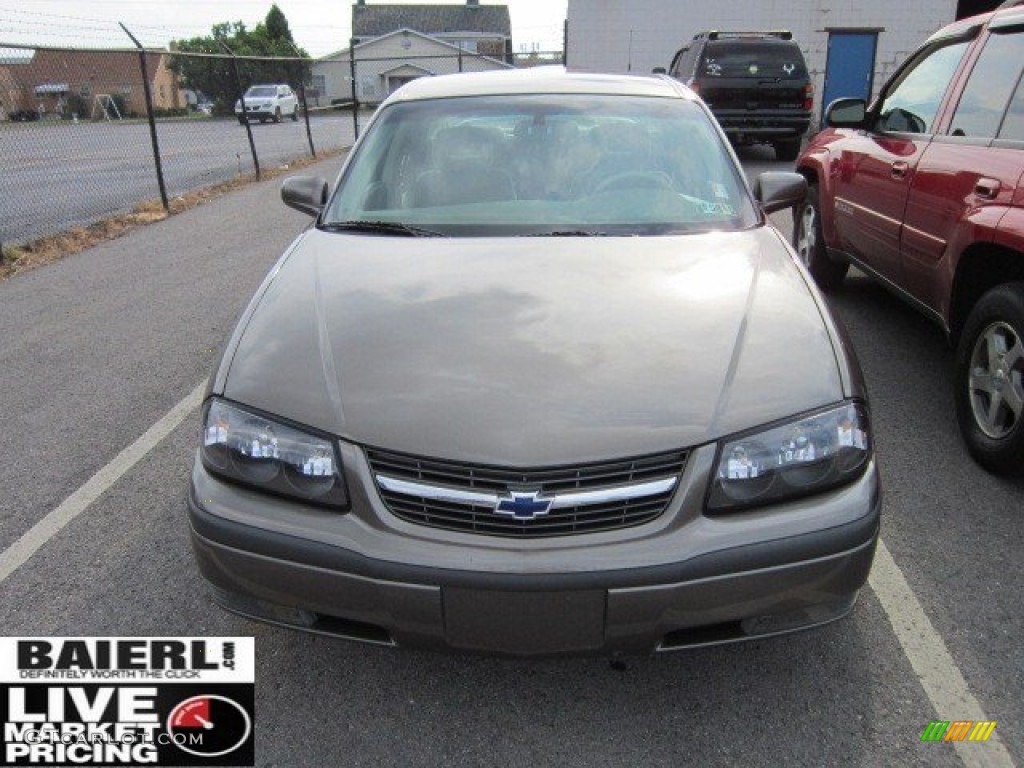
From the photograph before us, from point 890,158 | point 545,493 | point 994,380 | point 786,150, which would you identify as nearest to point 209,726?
point 545,493

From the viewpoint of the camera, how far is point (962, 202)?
3.55 metres

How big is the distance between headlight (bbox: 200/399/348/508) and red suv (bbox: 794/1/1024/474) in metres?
2.66

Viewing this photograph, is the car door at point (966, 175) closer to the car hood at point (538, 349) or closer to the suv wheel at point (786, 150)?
the car hood at point (538, 349)

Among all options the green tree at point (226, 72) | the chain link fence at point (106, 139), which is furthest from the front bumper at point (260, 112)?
the chain link fence at point (106, 139)

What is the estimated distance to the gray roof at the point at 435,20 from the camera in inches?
2633

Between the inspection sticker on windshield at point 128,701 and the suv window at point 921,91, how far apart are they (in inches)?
157

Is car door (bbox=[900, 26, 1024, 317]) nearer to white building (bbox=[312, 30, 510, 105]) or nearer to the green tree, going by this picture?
the green tree

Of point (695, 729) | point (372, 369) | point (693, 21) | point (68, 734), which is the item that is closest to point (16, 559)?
point (68, 734)

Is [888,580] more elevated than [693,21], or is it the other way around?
[693,21]

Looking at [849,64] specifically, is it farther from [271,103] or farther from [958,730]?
[271,103]

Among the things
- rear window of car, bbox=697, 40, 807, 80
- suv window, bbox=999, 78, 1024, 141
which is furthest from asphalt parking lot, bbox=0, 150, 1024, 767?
rear window of car, bbox=697, 40, 807, 80

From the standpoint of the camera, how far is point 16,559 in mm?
3033

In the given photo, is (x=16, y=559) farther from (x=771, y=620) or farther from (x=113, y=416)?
(x=771, y=620)

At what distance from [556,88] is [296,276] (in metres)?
1.65
